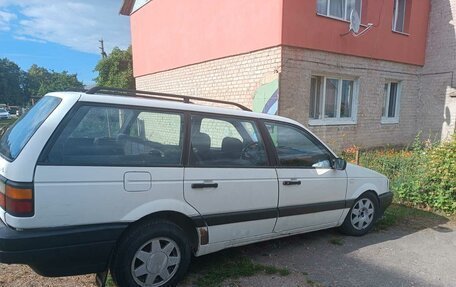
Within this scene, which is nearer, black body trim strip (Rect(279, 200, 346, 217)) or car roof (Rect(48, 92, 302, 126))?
car roof (Rect(48, 92, 302, 126))

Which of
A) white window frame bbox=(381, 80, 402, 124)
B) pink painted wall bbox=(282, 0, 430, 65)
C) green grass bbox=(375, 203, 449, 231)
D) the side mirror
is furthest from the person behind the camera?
white window frame bbox=(381, 80, 402, 124)

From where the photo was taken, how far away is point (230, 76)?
31.9ft

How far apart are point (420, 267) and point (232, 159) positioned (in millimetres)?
2350

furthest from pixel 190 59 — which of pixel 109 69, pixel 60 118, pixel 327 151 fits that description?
pixel 109 69

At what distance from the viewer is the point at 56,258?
239 centimetres

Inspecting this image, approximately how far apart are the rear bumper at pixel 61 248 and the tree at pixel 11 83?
83.0 metres

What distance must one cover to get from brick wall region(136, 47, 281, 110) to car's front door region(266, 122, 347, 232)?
4.72 m

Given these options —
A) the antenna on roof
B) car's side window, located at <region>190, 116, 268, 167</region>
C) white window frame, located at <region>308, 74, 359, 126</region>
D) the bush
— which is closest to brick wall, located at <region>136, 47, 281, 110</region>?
white window frame, located at <region>308, 74, 359, 126</region>

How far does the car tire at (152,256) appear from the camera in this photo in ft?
8.66

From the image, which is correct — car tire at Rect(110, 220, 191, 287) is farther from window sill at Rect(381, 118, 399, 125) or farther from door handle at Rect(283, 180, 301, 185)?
window sill at Rect(381, 118, 399, 125)

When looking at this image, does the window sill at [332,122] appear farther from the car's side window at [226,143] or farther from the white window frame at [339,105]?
the car's side window at [226,143]

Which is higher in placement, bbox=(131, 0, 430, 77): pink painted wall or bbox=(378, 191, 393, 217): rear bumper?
bbox=(131, 0, 430, 77): pink painted wall

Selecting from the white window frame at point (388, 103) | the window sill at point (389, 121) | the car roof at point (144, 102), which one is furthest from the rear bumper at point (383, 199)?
the white window frame at point (388, 103)

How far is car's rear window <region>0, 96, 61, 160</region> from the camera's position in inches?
96.0
